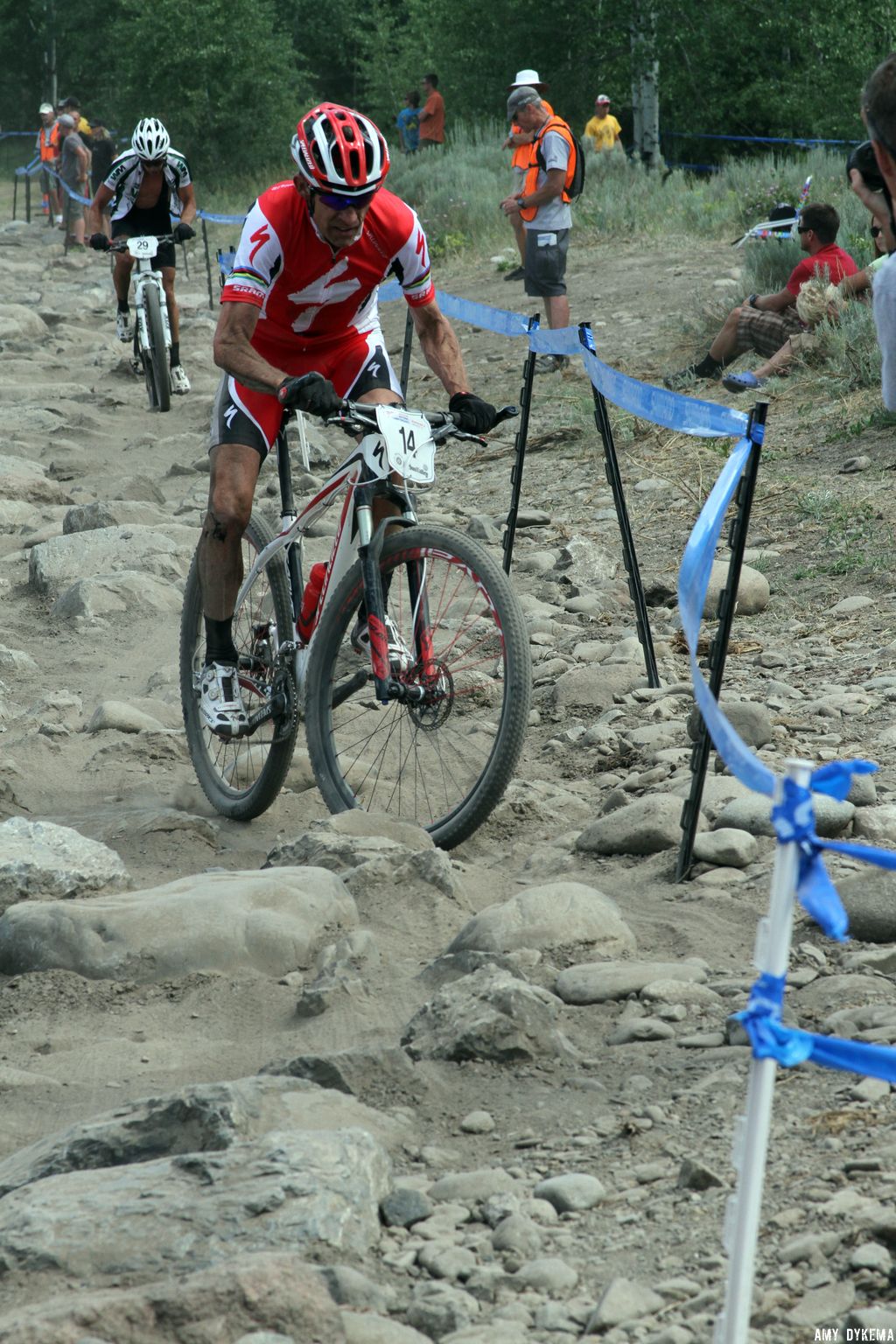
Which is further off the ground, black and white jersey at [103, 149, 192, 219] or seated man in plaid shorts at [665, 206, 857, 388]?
black and white jersey at [103, 149, 192, 219]

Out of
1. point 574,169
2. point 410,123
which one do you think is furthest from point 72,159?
point 574,169

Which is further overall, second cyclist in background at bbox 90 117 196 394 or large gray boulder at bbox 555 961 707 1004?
second cyclist in background at bbox 90 117 196 394

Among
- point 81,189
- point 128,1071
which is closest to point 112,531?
point 128,1071

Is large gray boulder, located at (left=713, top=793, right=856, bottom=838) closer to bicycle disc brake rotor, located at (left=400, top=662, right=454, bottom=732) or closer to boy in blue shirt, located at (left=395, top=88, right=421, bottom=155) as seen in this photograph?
bicycle disc brake rotor, located at (left=400, top=662, right=454, bottom=732)

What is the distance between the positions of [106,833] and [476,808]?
46.5 inches

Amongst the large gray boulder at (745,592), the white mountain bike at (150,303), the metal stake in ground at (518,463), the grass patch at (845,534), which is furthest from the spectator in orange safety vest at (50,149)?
the large gray boulder at (745,592)

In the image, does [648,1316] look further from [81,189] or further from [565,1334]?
[81,189]

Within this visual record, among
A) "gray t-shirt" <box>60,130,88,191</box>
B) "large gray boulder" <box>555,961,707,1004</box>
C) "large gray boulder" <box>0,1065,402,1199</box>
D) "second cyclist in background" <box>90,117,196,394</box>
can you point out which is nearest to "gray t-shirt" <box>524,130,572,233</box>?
"second cyclist in background" <box>90,117,196,394</box>

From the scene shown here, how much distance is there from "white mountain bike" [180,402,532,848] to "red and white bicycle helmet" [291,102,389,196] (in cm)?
62

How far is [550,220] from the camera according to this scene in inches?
456

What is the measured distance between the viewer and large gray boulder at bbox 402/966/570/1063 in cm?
299

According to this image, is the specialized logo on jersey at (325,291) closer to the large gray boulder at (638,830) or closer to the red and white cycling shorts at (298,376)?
the red and white cycling shorts at (298,376)

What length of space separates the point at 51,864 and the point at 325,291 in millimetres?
1890

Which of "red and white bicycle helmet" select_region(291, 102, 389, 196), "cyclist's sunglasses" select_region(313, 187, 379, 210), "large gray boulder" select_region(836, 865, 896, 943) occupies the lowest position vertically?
"large gray boulder" select_region(836, 865, 896, 943)
